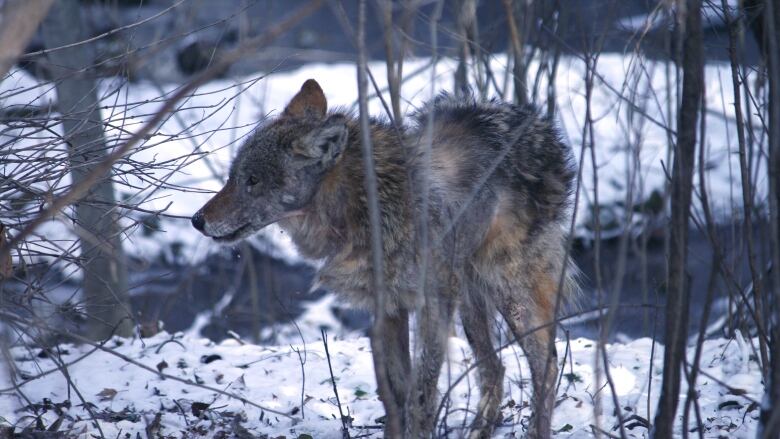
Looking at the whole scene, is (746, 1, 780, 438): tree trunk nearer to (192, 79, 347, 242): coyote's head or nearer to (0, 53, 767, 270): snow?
(192, 79, 347, 242): coyote's head

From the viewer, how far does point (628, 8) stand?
279 inches

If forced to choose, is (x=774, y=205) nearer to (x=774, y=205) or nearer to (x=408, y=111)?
A: (x=774, y=205)

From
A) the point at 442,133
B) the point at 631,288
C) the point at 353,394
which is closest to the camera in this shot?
the point at 442,133

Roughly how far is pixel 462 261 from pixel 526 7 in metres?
3.93

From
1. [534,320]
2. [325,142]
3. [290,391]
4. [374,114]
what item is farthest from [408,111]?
[325,142]

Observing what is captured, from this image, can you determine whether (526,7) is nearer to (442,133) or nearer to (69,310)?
(442,133)

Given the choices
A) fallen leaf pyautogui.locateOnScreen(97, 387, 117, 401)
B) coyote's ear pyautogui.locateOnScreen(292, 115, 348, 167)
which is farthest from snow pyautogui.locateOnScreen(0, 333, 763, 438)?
coyote's ear pyautogui.locateOnScreen(292, 115, 348, 167)

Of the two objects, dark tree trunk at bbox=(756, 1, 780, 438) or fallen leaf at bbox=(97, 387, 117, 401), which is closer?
dark tree trunk at bbox=(756, 1, 780, 438)

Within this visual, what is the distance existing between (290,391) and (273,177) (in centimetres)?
171

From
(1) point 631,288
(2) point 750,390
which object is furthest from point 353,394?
(1) point 631,288

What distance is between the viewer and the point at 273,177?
4629 mm

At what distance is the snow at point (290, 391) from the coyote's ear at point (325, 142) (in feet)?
4.42

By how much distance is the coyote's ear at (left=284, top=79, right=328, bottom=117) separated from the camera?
496cm

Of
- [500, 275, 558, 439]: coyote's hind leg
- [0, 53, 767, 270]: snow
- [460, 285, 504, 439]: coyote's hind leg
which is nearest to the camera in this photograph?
[500, 275, 558, 439]: coyote's hind leg
